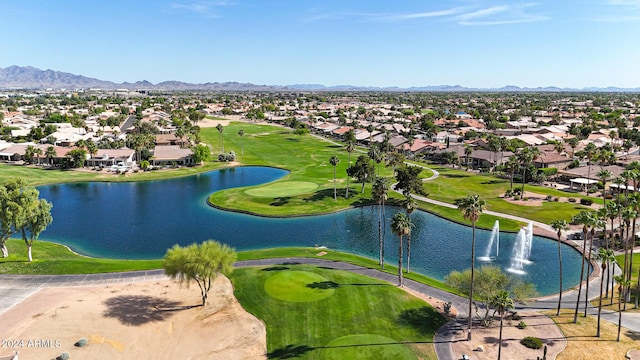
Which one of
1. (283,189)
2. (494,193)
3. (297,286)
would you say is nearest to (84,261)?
(297,286)

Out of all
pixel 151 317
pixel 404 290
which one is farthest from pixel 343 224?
pixel 151 317

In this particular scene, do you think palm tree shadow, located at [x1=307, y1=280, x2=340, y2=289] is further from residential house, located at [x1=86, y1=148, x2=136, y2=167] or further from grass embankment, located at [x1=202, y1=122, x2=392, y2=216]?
residential house, located at [x1=86, y1=148, x2=136, y2=167]

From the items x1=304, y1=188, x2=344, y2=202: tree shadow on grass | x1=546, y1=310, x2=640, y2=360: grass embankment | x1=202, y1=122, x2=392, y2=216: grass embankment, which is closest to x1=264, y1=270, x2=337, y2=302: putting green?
x1=546, y1=310, x2=640, y2=360: grass embankment

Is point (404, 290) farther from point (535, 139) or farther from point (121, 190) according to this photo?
point (535, 139)

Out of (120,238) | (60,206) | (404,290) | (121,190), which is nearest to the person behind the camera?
(404,290)

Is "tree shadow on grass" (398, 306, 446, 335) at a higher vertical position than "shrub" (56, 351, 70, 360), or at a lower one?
lower

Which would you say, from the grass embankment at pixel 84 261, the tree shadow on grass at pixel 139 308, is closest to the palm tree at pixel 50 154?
the grass embankment at pixel 84 261
